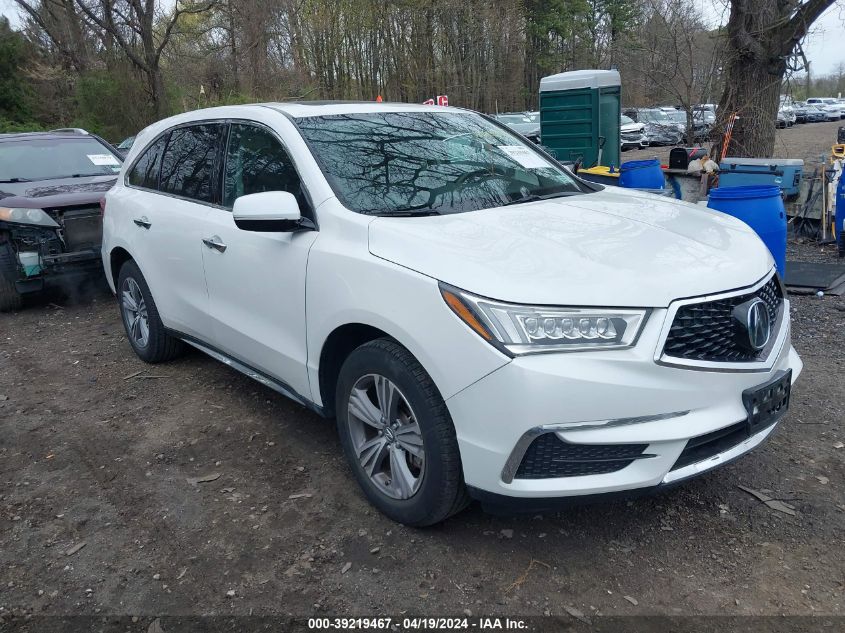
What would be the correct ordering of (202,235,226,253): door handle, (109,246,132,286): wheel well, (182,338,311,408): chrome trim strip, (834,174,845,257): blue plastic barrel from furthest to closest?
(834,174,845,257): blue plastic barrel, (109,246,132,286): wheel well, (202,235,226,253): door handle, (182,338,311,408): chrome trim strip

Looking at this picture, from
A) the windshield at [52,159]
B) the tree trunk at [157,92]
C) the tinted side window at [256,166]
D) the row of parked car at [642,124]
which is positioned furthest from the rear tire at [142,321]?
the tree trunk at [157,92]

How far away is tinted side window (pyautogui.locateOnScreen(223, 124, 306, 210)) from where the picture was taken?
3531mm

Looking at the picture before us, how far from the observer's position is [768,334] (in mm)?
2814

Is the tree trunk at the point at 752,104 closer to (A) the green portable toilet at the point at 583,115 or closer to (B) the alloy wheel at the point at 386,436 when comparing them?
(A) the green portable toilet at the point at 583,115

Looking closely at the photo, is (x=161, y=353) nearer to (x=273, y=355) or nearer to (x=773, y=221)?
(x=273, y=355)

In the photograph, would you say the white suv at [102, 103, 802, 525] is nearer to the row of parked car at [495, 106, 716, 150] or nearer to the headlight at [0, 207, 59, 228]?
the headlight at [0, 207, 59, 228]

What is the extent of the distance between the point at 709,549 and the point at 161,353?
152 inches

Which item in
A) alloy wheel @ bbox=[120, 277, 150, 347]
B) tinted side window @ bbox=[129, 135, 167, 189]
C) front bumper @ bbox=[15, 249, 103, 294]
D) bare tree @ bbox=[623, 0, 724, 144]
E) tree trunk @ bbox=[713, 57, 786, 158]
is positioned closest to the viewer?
tinted side window @ bbox=[129, 135, 167, 189]

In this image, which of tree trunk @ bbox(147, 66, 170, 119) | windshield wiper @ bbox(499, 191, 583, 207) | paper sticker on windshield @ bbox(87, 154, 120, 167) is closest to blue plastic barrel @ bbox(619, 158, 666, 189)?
windshield wiper @ bbox(499, 191, 583, 207)

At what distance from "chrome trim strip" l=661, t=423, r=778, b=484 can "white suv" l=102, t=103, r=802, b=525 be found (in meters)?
0.01

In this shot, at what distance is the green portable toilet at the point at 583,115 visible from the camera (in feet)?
30.2

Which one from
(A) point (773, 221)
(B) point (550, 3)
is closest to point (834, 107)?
(B) point (550, 3)

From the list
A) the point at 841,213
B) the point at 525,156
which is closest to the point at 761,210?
the point at 525,156

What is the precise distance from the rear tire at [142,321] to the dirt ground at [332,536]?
2.66 ft
